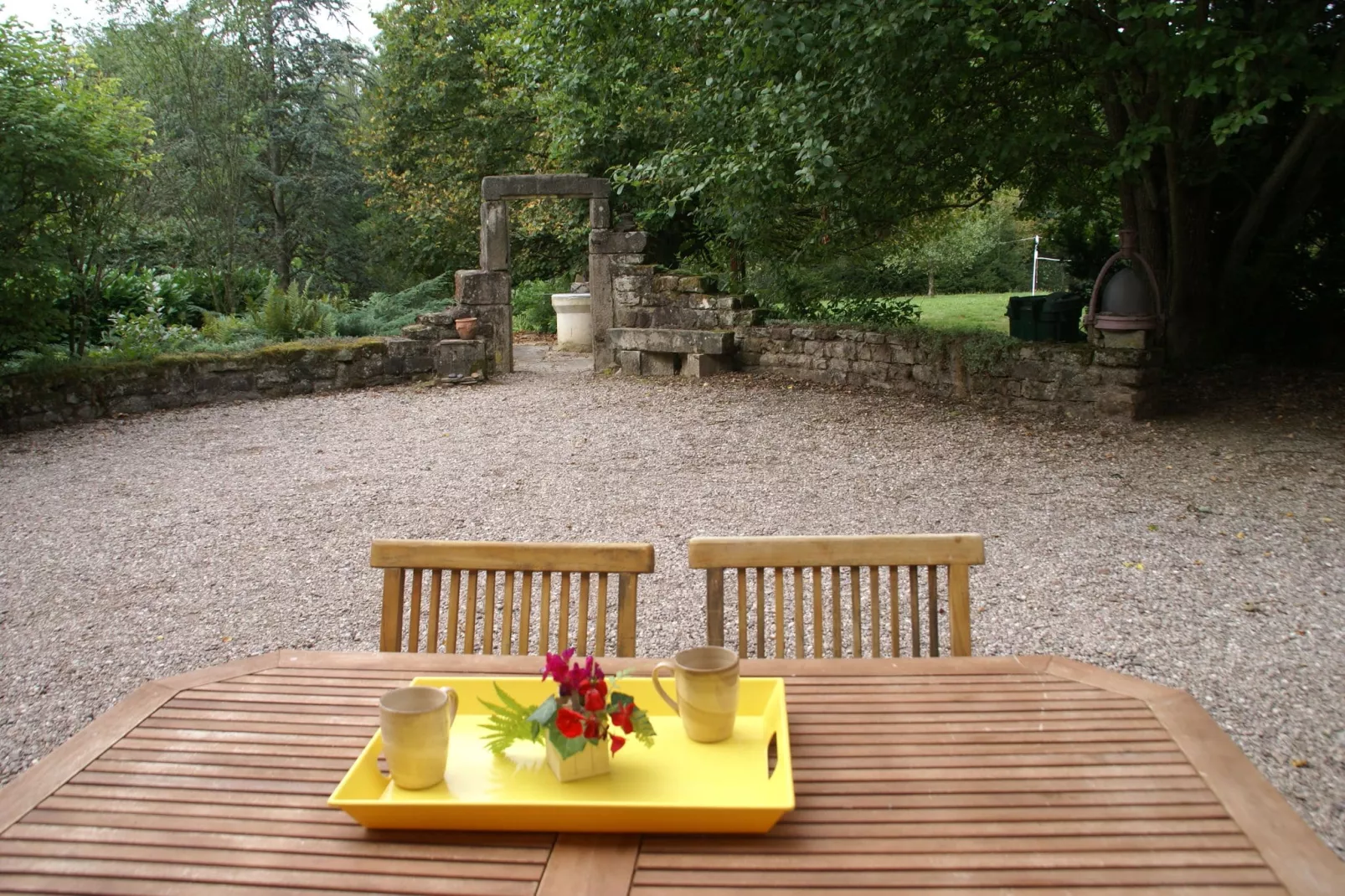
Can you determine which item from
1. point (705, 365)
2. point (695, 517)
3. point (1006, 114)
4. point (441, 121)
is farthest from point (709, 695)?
point (441, 121)

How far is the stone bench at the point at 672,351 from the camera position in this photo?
11.6 m

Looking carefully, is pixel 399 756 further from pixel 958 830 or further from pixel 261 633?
pixel 261 633

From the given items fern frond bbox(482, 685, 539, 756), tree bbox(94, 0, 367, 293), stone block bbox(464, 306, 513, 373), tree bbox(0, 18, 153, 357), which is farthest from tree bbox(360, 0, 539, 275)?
fern frond bbox(482, 685, 539, 756)

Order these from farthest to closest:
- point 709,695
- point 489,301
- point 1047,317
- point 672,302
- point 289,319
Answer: point 289,319
point 489,301
point 672,302
point 1047,317
point 709,695

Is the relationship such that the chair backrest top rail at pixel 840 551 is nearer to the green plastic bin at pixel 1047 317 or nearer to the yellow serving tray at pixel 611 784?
the yellow serving tray at pixel 611 784

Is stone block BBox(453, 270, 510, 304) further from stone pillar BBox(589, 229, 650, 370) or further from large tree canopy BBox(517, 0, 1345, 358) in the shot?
large tree canopy BBox(517, 0, 1345, 358)

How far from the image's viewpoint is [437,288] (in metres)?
16.9

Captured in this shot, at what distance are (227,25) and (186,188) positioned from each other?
4.76 meters

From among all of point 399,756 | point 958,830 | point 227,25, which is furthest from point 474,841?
point 227,25

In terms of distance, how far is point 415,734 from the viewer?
66.2 inches

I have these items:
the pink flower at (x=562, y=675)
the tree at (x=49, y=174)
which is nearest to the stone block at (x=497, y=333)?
the tree at (x=49, y=174)

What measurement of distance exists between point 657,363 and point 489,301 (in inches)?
81.6

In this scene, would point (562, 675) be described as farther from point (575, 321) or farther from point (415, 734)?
point (575, 321)

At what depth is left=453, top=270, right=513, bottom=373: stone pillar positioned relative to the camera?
1203 cm
